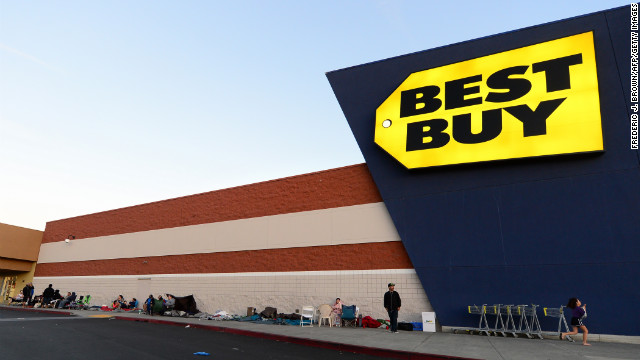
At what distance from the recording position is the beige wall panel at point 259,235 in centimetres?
1711

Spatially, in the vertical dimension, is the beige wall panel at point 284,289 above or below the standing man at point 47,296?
above

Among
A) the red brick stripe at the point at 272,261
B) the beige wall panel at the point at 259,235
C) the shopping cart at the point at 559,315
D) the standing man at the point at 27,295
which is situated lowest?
the standing man at the point at 27,295

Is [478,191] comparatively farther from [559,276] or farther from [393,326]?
[393,326]

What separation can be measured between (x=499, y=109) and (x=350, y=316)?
989cm

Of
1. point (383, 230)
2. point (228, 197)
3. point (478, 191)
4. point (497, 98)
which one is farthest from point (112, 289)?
point (497, 98)

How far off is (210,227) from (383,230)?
36.1ft

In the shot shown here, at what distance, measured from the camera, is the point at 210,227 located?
22.9m

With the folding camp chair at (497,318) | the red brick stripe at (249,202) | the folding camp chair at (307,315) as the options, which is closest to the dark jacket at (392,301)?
the folding camp chair at (497,318)

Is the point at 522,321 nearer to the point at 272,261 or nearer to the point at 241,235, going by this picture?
the point at 272,261

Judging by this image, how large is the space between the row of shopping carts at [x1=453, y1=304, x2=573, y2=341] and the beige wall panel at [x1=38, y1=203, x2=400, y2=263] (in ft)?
14.3

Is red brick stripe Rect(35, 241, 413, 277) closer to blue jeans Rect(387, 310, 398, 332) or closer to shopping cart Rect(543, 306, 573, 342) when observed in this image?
blue jeans Rect(387, 310, 398, 332)

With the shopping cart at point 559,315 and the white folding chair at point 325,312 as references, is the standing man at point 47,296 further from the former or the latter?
the shopping cart at point 559,315

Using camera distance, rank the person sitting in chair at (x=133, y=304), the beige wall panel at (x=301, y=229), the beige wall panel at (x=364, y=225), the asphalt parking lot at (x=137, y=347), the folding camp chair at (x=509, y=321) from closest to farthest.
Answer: the asphalt parking lot at (x=137, y=347) → the folding camp chair at (x=509, y=321) → the beige wall panel at (x=364, y=225) → the beige wall panel at (x=301, y=229) → the person sitting in chair at (x=133, y=304)

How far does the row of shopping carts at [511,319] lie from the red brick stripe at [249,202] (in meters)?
6.01
